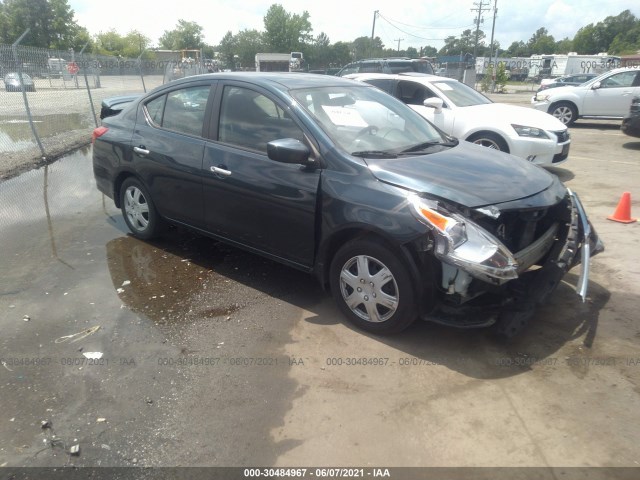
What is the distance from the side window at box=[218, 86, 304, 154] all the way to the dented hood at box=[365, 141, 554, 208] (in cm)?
82

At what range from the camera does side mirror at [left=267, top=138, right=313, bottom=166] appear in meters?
3.54

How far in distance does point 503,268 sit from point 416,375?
2.86 feet

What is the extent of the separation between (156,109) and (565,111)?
43.9 feet

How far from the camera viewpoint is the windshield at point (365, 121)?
3.81 m

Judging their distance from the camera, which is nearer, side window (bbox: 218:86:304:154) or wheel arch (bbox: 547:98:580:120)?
side window (bbox: 218:86:304:154)

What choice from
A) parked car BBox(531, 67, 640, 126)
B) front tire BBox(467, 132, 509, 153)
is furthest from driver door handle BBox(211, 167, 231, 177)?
parked car BBox(531, 67, 640, 126)

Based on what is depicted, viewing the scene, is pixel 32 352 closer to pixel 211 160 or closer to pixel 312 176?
pixel 211 160

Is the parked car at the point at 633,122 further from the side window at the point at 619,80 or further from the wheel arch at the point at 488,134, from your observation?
the wheel arch at the point at 488,134

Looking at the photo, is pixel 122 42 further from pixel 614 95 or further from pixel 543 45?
pixel 614 95

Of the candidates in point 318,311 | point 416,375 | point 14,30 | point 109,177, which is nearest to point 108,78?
point 109,177

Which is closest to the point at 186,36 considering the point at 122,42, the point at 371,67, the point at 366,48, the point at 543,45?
the point at 122,42

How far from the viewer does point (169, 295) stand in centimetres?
426

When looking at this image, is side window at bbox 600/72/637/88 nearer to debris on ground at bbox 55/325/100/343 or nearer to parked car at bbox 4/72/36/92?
parked car at bbox 4/72/36/92

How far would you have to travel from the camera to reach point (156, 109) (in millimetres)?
4969
